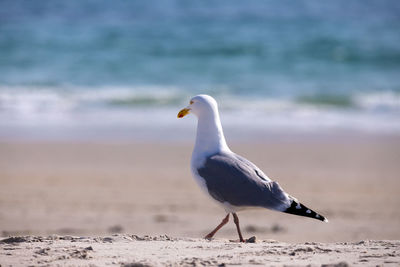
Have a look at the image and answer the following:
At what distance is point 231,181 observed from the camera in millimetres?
4062

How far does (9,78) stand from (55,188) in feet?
30.3

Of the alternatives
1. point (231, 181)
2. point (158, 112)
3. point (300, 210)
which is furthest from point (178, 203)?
point (158, 112)

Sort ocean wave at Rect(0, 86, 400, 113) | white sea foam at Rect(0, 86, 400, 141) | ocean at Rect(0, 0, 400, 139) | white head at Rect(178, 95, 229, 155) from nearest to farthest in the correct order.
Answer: white head at Rect(178, 95, 229, 155) → white sea foam at Rect(0, 86, 400, 141) → ocean at Rect(0, 0, 400, 139) → ocean wave at Rect(0, 86, 400, 113)

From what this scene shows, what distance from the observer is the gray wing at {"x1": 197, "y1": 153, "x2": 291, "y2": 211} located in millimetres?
3980

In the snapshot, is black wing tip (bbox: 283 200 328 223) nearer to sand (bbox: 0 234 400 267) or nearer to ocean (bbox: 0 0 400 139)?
sand (bbox: 0 234 400 267)

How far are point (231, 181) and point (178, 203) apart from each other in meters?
2.38

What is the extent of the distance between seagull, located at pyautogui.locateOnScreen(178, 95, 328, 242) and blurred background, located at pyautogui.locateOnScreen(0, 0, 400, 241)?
129 cm

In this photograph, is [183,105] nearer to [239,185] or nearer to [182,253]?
[239,185]

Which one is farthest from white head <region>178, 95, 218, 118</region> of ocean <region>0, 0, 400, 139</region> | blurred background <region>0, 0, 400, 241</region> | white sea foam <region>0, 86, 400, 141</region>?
white sea foam <region>0, 86, 400, 141</region>

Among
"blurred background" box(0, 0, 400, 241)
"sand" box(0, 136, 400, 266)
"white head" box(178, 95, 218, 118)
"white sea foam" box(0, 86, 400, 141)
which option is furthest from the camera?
"white sea foam" box(0, 86, 400, 141)

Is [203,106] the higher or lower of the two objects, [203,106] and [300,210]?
the higher

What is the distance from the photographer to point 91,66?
16859 millimetres

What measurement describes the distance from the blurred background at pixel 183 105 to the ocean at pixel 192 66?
2.3 inches

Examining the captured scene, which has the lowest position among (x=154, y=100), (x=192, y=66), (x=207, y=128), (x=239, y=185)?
(x=239, y=185)
